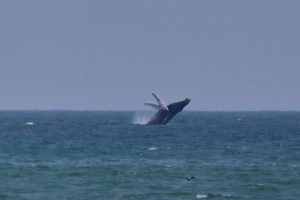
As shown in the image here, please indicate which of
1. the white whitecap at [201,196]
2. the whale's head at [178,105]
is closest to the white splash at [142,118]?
the whale's head at [178,105]

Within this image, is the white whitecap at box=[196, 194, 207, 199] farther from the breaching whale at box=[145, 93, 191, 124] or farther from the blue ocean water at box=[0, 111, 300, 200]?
the breaching whale at box=[145, 93, 191, 124]

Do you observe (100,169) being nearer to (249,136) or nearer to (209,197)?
(209,197)

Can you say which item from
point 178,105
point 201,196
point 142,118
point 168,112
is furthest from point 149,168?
point 142,118

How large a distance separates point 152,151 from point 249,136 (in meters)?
30.1

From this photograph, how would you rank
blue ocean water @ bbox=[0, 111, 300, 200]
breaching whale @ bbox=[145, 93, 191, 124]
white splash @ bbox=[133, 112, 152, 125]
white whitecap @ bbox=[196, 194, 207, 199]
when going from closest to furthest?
white whitecap @ bbox=[196, 194, 207, 199] < blue ocean water @ bbox=[0, 111, 300, 200] < breaching whale @ bbox=[145, 93, 191, 124] < white splash @ bbox=[133, 112, 152, 125]

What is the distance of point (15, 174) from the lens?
61.7m

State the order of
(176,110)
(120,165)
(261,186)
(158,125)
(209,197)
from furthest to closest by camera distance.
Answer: (158,125)
(176,110)
(120,165)
(261,186)
(209,197)

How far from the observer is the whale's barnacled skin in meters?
127

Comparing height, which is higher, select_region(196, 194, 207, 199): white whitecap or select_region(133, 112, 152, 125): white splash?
select_region(133, 112, 152, 125): white splash

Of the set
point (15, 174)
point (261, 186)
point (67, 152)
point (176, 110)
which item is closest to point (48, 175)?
point (15, 174)

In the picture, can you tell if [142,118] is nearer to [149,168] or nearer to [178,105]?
[178,105]

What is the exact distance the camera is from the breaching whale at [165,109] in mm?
125100

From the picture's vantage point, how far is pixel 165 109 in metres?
129

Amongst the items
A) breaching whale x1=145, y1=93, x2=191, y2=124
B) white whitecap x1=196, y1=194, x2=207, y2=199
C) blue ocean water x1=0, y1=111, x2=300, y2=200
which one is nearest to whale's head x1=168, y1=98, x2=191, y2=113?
breaching whale x1=145, y1=93, x2=191, y2=124
